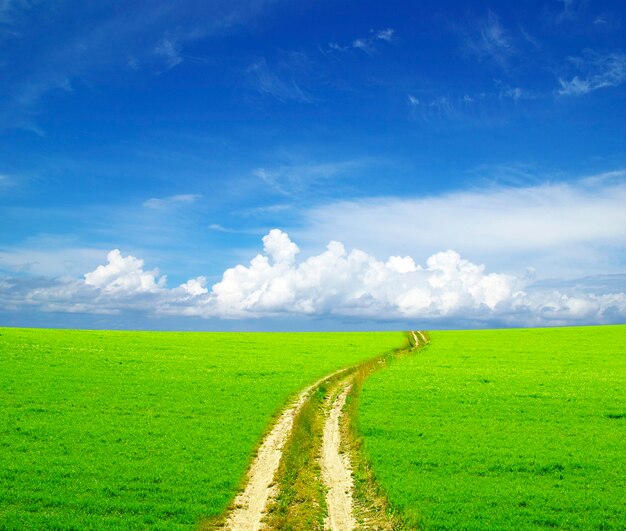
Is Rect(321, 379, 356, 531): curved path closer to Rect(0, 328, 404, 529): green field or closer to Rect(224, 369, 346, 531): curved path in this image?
Rect(224, 369, 346, 531): curved path

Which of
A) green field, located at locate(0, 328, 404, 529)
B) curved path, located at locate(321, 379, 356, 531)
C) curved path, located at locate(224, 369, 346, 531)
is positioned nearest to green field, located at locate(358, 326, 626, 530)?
curved path, located at locate(321, 379, 356, 531)

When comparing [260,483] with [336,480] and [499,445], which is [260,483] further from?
[499,445]

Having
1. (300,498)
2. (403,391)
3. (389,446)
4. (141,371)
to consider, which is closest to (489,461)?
(389,446)

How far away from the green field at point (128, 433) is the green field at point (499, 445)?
5373mm

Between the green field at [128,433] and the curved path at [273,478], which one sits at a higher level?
the green field at [128,433]

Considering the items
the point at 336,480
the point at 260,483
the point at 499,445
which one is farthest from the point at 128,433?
the point at 499,445

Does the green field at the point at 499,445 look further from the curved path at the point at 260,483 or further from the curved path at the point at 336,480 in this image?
the curved path at the point at 260,483

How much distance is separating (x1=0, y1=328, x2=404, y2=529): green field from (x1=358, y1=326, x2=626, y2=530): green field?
17.6 feet

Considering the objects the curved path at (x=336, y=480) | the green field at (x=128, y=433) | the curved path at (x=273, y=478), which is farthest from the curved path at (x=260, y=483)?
the curved path at (x=336, y=480)

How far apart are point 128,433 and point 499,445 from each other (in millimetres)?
14407

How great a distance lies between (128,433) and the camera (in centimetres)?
1983

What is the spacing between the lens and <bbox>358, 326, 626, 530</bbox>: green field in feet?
44.1

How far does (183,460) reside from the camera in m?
17.1

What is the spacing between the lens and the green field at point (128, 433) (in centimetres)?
1353
